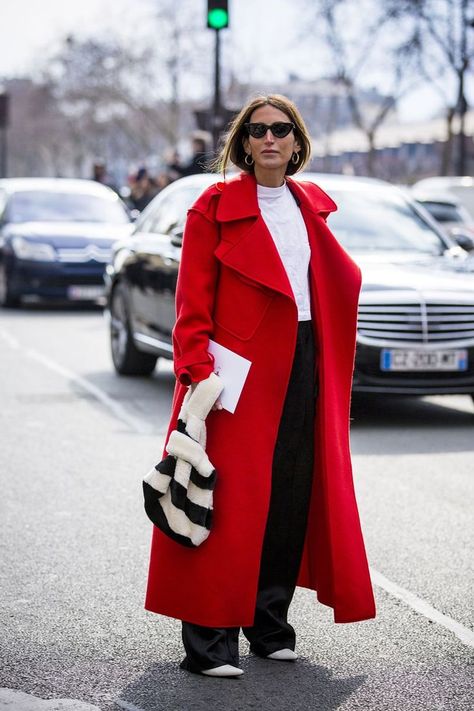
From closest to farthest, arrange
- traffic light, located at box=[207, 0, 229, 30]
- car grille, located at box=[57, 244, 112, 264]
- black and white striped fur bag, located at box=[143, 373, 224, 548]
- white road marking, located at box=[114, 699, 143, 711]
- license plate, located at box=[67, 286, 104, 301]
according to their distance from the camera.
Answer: white road marking, located at box=[114, 699, 143, 711] → black and white striped fur bag, located at box=[143, 373, 224, 548] → traffic light, located at box=[207, 0, 229, 30] → car grille, located at box=[57, 244, 112, 264] → license plate, located at box=[67, 286, 104, 301]

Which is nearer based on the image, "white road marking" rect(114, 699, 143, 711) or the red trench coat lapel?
"white road marking" rect(114, 699, 143, 711)

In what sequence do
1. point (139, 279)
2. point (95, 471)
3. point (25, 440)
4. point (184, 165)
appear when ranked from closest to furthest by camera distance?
point (95, 471) → point (25, 440) → point (139, 279) → point (184, 165)

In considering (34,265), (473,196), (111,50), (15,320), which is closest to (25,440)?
(15,320)

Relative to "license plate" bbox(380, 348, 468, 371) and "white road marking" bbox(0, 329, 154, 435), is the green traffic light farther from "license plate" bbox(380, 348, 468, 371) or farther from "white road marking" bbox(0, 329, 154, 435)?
"license plate" bbox(380, 348, 468, 371)

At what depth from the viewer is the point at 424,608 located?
17.0ft

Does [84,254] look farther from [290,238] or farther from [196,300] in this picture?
[196,300]

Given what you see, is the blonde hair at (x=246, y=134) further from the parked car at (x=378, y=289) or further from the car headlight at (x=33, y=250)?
the car headlight at (x=33, y=250)

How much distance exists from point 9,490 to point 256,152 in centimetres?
335

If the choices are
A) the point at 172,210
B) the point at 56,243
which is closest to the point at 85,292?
the point at 56,243

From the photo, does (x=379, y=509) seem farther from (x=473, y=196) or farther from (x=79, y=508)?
(x=473, y=196)

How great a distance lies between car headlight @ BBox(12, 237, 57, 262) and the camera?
18.8m

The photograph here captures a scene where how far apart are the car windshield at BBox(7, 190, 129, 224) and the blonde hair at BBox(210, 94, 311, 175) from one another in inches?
599

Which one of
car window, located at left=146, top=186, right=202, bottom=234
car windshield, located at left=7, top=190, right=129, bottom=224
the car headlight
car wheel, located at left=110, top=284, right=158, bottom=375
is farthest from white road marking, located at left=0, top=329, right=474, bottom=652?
car windshield, located at left=7, top=190, right=129, bottom=224

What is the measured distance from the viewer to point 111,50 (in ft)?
208
